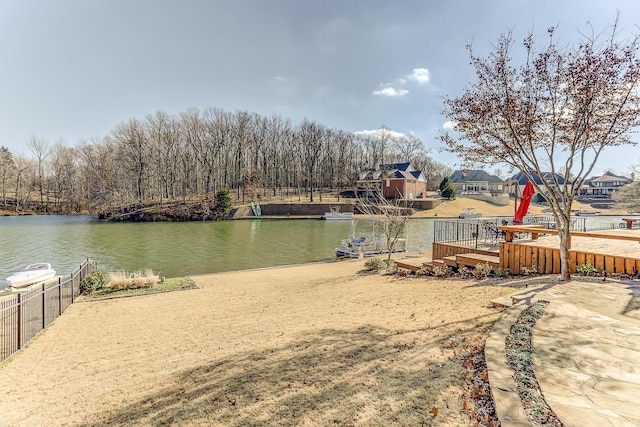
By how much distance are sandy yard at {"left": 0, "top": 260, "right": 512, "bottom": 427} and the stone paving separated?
0.40 metres

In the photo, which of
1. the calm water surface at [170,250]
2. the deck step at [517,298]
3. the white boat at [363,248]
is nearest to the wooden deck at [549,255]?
the deck step at [517,298]

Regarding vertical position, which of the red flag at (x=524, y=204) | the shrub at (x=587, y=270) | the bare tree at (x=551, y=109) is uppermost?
the bare tree at (x=551, y=109)

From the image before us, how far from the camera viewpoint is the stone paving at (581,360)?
8.63 feet

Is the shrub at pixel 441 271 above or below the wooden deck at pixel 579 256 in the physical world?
below

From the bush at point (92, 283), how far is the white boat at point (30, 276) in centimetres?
251

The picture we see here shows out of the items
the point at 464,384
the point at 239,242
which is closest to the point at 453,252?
the point at 464,384

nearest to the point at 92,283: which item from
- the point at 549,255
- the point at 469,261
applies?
the point at 469,261

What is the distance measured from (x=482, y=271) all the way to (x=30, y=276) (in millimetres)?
15960

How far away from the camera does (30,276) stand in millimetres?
12461

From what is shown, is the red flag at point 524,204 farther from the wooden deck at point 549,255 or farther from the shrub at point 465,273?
the shrub at point 465,273

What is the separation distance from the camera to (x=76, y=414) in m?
3.68

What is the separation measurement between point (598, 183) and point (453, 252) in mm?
87990

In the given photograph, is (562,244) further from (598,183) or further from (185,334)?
(598,183)

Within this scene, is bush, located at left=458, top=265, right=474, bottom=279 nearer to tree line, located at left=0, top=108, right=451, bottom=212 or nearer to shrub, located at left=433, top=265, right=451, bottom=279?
shrub, located at left=433, top=265, right=451, bottom=279
